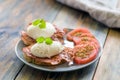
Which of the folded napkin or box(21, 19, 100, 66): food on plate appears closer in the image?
box(21, 19, 100, 66): food on plate

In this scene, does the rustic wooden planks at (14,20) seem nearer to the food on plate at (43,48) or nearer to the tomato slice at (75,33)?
the food on plate at (43,48)

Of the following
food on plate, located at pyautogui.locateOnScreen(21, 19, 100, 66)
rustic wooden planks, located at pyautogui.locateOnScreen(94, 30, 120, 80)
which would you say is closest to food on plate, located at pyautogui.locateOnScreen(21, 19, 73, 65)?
food on plate, located at pyautogui.locateOnScreen(21, 19, 100, 66)

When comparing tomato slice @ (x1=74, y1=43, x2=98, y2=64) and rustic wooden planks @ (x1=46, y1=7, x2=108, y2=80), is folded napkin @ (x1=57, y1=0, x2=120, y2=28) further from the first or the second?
tomato slice @ (x1=74, y1=43, x2=98, y2=64)

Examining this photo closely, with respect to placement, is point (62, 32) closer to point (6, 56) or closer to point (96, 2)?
point (6, 56)

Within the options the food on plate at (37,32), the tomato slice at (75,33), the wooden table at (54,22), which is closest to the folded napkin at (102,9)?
the wooden table at (54,22)

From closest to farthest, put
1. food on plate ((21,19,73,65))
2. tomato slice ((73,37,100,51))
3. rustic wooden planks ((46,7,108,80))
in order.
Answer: food on plate ((21,19,73,65)) → tomato slice ((73,37,100,51)) → rustic wooden planks ((46,7,108,80))

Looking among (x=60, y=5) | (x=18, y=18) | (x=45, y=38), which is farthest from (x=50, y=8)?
(x=45, y=38)

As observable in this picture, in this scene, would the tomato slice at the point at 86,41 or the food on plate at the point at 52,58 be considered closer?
the food on plate at the point at 52,58
